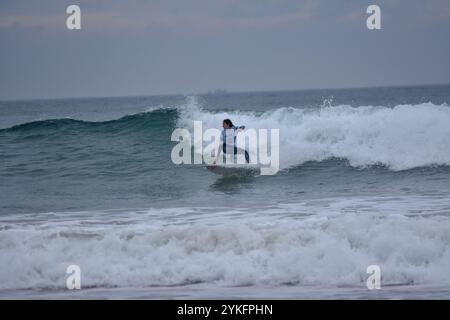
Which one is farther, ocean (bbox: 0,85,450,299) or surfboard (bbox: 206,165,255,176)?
surfboard (bbox: 206,165,255,176)

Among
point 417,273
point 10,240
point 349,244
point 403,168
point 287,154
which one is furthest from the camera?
point 287,154

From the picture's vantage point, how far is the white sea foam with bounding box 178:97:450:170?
17297 mm

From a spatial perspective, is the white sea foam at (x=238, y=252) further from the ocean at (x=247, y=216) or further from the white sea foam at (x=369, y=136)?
the white sea foam at (x=369, y=136)

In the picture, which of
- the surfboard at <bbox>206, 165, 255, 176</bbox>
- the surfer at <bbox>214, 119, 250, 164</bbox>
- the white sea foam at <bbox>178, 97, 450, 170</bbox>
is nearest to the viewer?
the surfer at <bbox>214, 119, 250, 164</bbox>

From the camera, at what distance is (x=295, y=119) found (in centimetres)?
2145

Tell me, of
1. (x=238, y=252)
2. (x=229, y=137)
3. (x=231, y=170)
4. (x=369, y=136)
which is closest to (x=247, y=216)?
(x=238, y=252)

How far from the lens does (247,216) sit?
11.4m

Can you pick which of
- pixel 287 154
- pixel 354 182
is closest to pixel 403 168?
pixel 354 182

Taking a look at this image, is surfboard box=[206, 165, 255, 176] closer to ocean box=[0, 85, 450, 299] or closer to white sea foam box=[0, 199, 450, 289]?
ocean box=[0, 85, 450, 299]

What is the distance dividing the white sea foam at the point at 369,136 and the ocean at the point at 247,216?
5cm

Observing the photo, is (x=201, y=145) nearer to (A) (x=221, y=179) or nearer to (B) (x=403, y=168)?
(A) (x=221, y=179)

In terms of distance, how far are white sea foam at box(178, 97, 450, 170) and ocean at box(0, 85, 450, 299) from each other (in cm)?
5

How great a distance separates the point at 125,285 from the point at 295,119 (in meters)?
13.6

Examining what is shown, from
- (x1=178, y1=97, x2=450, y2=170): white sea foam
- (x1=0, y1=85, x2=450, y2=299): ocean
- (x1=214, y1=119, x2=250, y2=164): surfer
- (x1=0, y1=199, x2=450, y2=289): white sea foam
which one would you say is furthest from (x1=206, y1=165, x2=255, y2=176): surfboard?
(x1=0, y1=199, x2=450, y2=289): white sea foam
